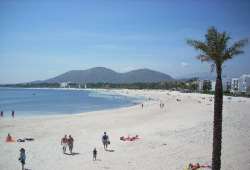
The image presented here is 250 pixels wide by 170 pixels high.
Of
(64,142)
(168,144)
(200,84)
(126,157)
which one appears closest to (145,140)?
(168,144)

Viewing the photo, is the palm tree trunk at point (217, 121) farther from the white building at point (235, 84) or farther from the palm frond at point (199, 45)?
the white building at point (235, 84)

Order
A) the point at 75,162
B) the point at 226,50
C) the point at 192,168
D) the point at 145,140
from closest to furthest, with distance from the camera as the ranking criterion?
1. the point at 226,50
2. the point at 192,168
3. the point at 75,162
4. the point at 145,140

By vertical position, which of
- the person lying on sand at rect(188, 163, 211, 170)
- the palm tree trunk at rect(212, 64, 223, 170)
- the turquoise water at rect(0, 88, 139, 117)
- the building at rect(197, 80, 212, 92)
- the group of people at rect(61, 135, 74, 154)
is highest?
the building at rect(197, 80, 212, 92)

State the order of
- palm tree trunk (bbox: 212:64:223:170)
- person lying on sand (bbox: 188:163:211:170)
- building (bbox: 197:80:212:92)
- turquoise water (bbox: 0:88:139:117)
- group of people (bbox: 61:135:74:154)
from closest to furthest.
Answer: palm tree trunk (bbox: 212:64:223:170) < person lying on sand (bbox: 188:163:211:170) < group of people (bbox: 61:135:74:154) < turquoise water (bbox: 0:88:139:117) < building (bbox: 197:80:212:92)

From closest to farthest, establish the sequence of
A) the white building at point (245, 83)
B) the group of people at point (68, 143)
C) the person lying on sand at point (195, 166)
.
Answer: the person lying on sand at point (195, 166), the group of people at point (68, 143), the white building at point (245, 83)

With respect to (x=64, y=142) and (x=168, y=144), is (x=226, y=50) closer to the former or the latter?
(x=168, y=144)

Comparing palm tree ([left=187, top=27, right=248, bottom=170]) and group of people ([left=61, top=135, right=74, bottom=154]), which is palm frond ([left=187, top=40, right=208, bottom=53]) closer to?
palm tree ([left=187, top=27, right=248, bottom=170])

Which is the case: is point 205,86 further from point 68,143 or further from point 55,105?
point 68,143

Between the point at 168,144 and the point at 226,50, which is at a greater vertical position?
the point at 226,50

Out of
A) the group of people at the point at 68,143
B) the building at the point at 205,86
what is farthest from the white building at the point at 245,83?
the group of people at the point at 68,143

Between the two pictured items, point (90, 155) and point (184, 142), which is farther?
point (184, 142)

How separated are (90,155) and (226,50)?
34.1ft

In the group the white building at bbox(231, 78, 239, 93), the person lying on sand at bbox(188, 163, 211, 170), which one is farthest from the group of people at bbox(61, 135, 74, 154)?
the white building at bbox(231, 78, 239, 93)

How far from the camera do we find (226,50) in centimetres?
1141
